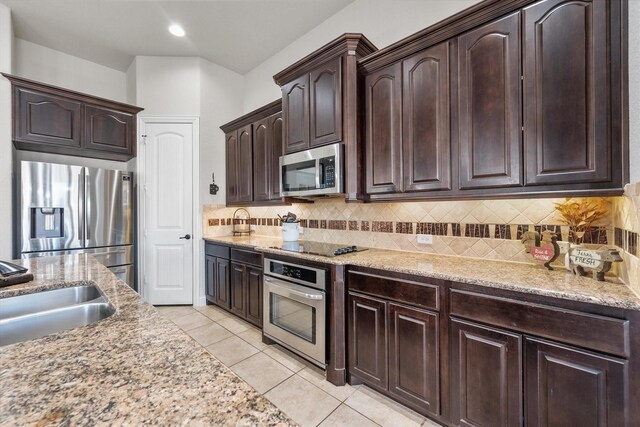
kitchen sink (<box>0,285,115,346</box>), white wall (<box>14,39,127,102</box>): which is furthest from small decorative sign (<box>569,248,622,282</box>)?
white wall (<box>14,39,127,102</box>)

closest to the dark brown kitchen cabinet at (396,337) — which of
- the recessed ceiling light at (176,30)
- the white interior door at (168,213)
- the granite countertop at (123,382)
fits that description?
the granite countertop at (123,382)

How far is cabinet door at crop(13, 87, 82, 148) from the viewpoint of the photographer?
2.81 metres

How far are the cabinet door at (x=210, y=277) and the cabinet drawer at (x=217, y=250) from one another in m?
0.07

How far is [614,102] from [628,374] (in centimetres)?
120

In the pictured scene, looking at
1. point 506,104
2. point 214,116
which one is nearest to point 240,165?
point 214,116

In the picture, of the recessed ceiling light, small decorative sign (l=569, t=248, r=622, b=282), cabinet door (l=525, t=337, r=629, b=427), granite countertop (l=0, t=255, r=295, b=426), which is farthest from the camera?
the recessed ceiling light

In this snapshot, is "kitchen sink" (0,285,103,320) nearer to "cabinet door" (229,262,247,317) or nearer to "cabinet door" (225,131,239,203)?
"cabinet door" (229,262,247,317)

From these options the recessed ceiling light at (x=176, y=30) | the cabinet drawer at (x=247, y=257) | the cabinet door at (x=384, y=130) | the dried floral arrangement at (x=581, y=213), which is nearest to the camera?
the dried floral arrangement at (x=581, y=213)

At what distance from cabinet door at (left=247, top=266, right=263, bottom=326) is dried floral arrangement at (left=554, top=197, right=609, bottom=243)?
2404 mm

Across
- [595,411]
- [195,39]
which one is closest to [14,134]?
[195,39]

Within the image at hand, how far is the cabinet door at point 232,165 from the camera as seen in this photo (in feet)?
12.2

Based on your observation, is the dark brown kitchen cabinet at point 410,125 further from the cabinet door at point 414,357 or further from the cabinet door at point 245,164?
the cabinet door at point 245,164

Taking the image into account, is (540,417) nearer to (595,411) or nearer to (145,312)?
(595,411)

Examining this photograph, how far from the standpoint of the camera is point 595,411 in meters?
1.15
